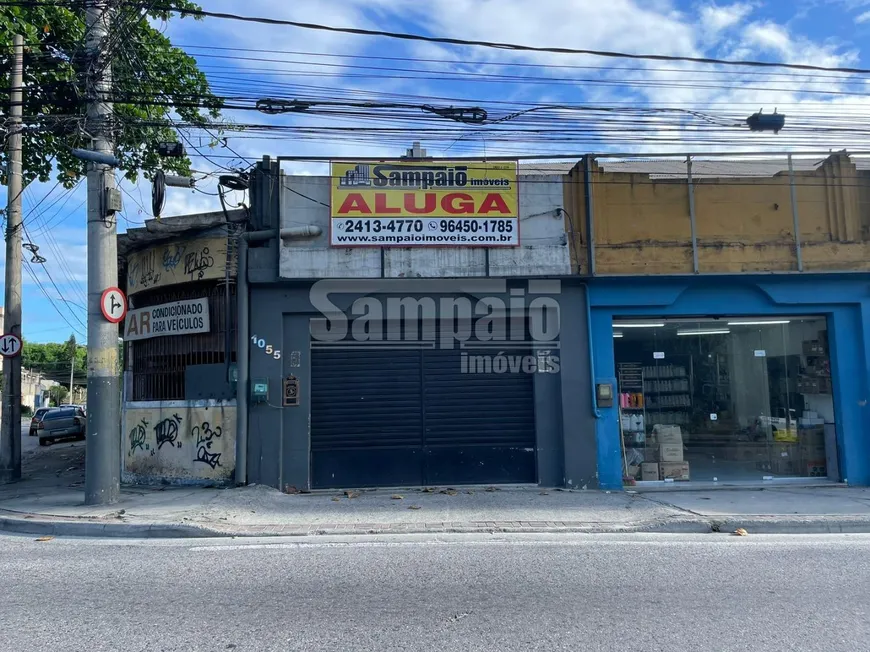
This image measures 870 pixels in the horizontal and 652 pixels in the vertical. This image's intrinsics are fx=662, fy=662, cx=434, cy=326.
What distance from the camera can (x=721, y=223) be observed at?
11297mm

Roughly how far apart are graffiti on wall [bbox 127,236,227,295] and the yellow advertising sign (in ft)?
6.66

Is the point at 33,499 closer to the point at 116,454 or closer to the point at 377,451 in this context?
the point at 116,454

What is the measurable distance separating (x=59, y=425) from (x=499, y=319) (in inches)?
874

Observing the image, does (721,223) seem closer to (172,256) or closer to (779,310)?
(779,310)

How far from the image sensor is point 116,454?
9695mm

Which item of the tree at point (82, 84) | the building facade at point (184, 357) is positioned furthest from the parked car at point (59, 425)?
the building facade at point (184, 357)

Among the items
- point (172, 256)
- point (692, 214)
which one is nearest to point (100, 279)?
point (172, 256)

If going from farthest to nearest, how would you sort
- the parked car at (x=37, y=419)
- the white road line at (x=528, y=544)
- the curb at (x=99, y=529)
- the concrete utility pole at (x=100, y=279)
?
the parked car at (x=37, y=419) → the concrete utility pole at (x=100, y=279) → the curb at (x=99, y=529) → the white road line at (x=528, y=544)

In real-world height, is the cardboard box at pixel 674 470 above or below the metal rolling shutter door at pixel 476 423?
below

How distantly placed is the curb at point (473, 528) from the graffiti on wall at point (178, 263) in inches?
175

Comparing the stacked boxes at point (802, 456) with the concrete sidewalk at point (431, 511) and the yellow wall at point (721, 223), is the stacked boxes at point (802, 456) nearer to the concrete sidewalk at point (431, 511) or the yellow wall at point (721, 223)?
the concrete sidewalk at point (431, 511)

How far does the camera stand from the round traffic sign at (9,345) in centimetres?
1302

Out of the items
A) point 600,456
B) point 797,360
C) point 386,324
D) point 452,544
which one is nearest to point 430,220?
point 386,324

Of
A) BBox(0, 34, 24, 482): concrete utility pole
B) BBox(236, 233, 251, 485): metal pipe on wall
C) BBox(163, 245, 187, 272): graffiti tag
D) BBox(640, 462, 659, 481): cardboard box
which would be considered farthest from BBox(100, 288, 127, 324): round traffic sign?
BBox(640, 462, 659, 481): cardboard box
